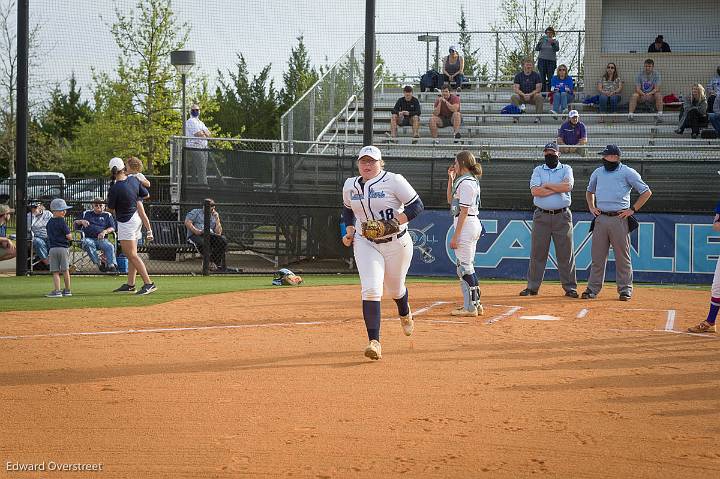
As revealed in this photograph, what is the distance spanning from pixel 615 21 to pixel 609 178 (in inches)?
562

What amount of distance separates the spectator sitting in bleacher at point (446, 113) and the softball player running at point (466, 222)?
11.9 meters

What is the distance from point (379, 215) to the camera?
28.6 feet

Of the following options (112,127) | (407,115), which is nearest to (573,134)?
(407,115)

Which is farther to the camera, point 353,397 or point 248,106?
point 248,106

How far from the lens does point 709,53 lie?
24.7 meters

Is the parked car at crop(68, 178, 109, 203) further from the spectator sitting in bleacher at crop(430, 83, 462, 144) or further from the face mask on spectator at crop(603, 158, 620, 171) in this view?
the face mask on spectator at crop(603, 158, 620, 171)

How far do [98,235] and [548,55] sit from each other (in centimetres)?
1326

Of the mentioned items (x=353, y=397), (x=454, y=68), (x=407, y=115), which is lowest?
(x=353, y=397)

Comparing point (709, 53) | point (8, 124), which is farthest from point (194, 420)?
point (8, 124)

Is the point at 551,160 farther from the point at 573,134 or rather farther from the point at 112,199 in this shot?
the point at 573,134

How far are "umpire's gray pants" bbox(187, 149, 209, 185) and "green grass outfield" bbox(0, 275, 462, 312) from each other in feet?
10.8

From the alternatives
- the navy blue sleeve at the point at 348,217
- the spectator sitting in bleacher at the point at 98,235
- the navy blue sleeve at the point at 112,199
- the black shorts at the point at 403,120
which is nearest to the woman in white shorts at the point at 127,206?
the navy blue sleeve at the point at 112,199

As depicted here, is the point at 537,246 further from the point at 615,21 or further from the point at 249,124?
the point at 249,124

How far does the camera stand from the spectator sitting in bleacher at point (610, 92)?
2384 cm
